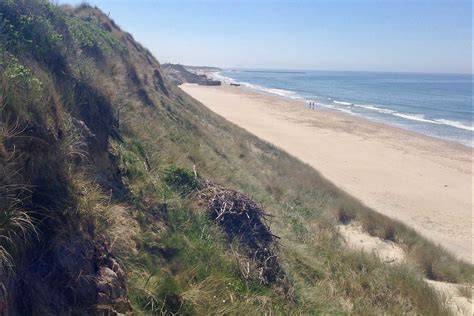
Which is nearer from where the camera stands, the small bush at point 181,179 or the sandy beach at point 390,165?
the small bush at point 181,179

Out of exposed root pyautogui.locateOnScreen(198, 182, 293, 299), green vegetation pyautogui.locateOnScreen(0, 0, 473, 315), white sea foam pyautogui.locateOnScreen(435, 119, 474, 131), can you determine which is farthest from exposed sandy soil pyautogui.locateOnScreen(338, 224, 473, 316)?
white sea foam pyautogui.locateOnScreen(435, 119, 474, 131)

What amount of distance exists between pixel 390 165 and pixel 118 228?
2369 centimetres

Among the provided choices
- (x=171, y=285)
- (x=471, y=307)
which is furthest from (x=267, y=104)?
(x=171, y=285)

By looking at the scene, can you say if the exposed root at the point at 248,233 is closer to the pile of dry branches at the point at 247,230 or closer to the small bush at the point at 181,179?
the pile of dry branches at the point at 247,230

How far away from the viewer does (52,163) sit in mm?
3973

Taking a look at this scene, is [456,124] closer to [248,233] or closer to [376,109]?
[376,109]

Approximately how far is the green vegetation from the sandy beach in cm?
640

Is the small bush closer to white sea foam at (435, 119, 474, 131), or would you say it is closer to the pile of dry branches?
the pile of dry branches

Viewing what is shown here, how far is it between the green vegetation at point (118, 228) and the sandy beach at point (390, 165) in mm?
6397

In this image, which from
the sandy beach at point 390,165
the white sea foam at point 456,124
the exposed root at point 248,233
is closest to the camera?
the exposed root at point 248,233

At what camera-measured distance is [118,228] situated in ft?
Answer: 15.3

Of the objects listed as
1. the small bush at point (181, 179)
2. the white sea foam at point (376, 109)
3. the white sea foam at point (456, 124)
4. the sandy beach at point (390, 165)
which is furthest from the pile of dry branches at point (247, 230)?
the white sea foam at point (376, 109)

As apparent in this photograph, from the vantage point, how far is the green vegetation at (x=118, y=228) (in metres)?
3.51

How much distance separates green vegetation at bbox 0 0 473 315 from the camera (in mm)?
3506
